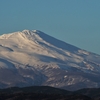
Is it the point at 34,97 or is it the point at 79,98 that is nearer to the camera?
the point at 79,98

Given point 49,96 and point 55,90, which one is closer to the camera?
point 49,96

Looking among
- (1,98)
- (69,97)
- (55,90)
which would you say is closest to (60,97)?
(69,97)

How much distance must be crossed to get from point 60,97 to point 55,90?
27146 mm

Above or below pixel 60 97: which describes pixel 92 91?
above

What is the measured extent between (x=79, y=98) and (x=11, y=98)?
8479 millimetres

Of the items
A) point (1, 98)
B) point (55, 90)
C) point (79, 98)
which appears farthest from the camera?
point (55, 90)

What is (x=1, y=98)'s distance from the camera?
70.2 meters

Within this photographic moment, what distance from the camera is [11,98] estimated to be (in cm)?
6931

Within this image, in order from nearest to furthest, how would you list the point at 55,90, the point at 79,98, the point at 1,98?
the point at 79,98
the point at 1,98
the point at 55,90

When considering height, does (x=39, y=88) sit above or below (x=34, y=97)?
above

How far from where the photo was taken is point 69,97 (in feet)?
221

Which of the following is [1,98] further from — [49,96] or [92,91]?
[92,91]

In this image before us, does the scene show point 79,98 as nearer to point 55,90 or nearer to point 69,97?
point 69,97

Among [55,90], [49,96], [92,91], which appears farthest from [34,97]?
[92,91]
